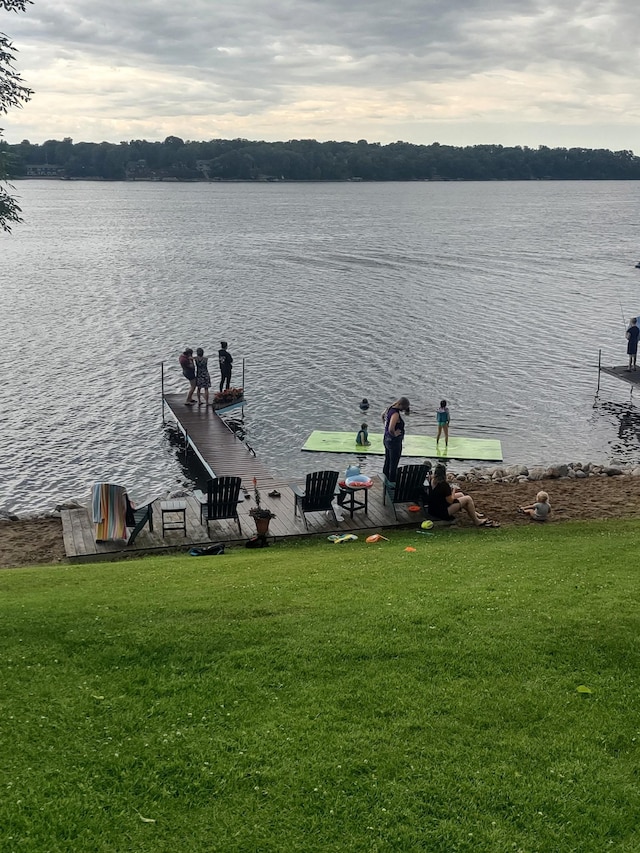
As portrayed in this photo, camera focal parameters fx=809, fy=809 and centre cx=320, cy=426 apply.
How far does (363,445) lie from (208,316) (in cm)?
3073

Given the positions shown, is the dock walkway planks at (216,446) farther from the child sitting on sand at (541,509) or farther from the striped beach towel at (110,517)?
the child sitting on sand at (541,509)

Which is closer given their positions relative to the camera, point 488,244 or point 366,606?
point 366,606

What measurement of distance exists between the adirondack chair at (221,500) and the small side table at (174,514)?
426 mm

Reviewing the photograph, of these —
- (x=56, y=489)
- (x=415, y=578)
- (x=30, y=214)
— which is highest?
(x=30, y=214)

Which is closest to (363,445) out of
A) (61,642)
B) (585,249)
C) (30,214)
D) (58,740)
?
(61,642)

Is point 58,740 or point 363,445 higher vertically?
point 58,740

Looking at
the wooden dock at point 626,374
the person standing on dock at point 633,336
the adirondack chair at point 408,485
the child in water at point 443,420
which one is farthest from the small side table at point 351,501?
the person standing on dock at point 633,336

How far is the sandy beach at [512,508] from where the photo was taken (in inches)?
692

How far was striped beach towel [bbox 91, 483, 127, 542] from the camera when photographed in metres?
16.8

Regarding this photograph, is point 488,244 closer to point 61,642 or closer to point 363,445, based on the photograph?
point 363,445

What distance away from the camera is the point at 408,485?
18.7 meters

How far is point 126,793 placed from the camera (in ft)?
23.8

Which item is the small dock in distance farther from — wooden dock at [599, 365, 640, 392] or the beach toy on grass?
the beach toy on grass

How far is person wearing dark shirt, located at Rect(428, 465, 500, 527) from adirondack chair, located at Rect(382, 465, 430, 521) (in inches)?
21.9
